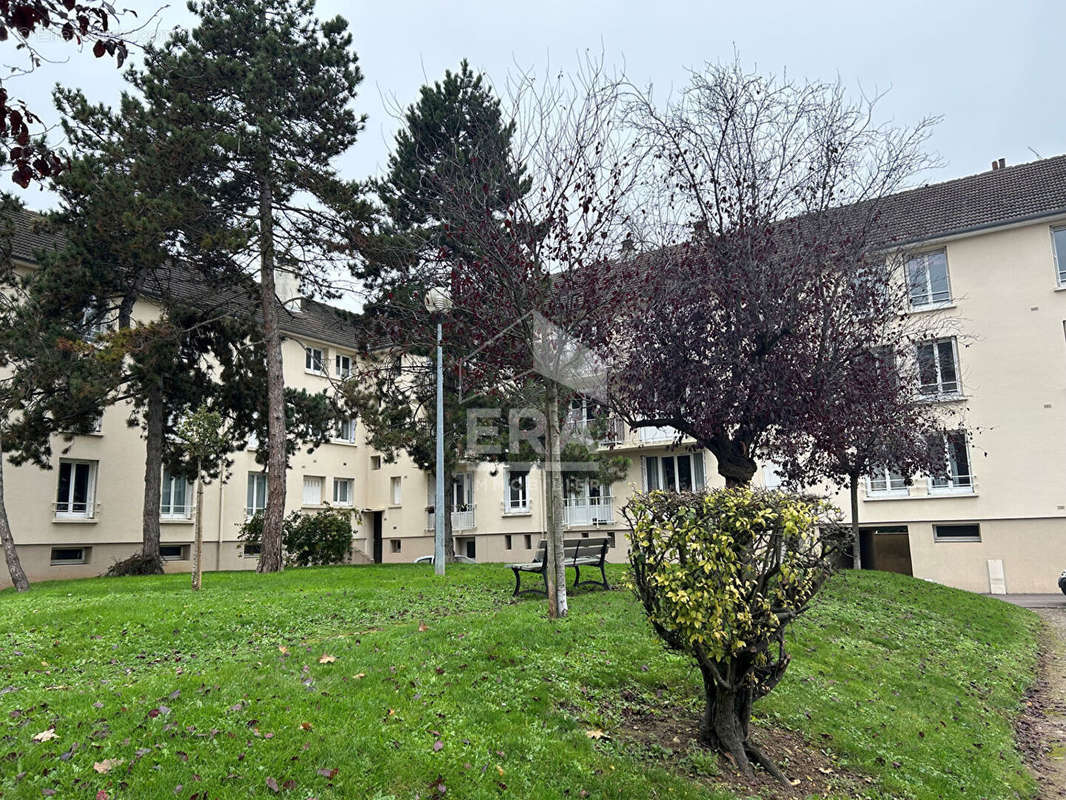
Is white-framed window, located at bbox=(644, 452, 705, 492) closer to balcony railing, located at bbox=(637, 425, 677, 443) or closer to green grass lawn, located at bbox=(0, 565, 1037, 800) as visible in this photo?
balcony railing, located at bbox=(637, 425, 677, 443)

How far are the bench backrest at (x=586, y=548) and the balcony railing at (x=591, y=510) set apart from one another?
18478mm

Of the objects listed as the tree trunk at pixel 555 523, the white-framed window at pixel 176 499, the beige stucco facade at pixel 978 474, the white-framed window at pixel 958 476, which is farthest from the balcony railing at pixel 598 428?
the white-framed window at pixel 176 499

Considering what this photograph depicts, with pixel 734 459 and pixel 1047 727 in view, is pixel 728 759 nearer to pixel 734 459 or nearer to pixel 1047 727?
pixel 1047 727

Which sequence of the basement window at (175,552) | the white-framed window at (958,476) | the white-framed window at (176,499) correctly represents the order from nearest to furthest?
the white-framed window at (958,476) → the basement window at (175,552) → the white-framed window at (176,499)

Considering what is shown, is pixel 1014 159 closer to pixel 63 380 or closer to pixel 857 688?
pixel 857 688

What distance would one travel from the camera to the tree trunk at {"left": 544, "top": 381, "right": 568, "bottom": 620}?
369 inches

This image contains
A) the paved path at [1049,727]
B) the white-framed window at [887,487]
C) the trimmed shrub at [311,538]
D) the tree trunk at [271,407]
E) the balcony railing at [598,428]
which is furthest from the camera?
the trimmed shrub at [311,538]

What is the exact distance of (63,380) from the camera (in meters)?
18.9

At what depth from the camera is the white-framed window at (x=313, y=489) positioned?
34250 millimetres

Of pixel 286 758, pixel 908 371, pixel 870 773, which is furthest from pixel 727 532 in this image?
pixel 908 371

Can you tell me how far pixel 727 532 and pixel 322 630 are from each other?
577 centimetres

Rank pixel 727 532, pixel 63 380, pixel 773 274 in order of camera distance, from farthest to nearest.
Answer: pixel 63 380, pixel 773 274, pixel 727 532

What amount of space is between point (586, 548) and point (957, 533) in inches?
691

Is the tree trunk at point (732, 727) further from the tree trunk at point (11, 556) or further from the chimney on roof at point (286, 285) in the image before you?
the chimney on roof at point (286, 285)
